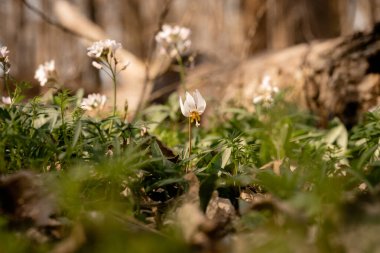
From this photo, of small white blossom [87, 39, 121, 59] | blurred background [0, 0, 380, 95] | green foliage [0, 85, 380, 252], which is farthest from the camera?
blurred background [0, 0, 380, 95]

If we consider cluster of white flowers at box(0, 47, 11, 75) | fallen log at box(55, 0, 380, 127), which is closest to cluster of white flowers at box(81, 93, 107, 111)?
cluster of white flowers at box(0, 47, 11, 75)

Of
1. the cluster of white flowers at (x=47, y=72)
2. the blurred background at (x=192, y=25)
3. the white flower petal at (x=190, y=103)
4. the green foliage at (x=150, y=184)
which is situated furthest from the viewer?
the blurred background at (x=192, y=25)

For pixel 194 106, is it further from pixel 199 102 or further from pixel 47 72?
pixel 47 72

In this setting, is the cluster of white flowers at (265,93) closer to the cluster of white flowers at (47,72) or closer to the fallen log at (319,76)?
the fallen log at (319,76)

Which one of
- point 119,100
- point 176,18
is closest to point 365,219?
point 119,100

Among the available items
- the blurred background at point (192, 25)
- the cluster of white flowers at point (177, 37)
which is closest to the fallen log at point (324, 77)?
the blurred background at point (192, 25)

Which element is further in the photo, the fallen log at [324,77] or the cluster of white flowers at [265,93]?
the fallen log at [324,77]

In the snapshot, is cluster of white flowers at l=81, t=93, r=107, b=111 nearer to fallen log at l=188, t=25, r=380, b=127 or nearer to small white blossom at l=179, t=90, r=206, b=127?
small white blossom at l=179, t=90, r=206, b=127

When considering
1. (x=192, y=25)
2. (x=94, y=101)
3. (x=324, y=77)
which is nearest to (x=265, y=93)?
(x=324, y=77)
